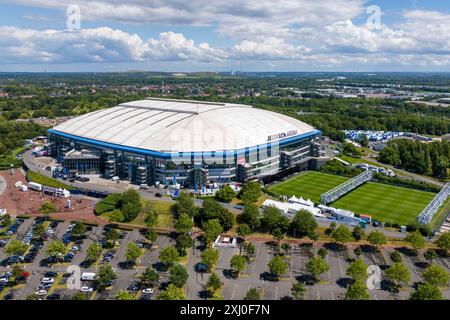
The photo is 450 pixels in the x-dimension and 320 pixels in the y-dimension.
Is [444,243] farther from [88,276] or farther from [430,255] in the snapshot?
[88,276]

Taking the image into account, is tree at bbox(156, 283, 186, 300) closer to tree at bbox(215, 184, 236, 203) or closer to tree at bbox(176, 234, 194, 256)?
tree at bbox(176, 234, 194, 256)

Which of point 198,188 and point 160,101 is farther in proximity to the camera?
point 160,101

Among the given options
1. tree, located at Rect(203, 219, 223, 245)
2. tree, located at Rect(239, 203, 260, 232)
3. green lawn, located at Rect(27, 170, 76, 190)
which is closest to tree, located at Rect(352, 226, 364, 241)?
tree, located at Rect(239, 203, 260, 232)

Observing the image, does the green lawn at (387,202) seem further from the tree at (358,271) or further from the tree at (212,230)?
the tree at (212,230)

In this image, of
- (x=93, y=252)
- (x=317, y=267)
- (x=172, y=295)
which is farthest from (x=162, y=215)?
(x=317, y=267)

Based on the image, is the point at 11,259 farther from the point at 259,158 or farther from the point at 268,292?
the point at 259,158
